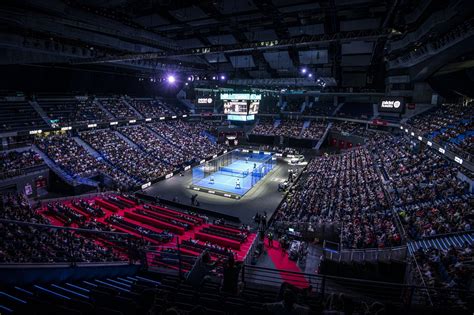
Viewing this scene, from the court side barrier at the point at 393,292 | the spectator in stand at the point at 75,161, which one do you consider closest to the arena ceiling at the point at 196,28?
the spectator in stand at the point at 75,161

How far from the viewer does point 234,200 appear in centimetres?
2595

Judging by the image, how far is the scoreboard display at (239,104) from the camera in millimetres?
30031

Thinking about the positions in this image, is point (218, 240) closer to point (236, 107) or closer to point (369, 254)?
point (369, 254)

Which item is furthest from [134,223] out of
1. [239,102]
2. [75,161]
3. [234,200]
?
[239,102]

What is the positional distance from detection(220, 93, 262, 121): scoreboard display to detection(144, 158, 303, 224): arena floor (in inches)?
324

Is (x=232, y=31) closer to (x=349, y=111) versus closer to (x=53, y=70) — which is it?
(x=53, y=70)

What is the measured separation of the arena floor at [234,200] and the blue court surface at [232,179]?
740 mm

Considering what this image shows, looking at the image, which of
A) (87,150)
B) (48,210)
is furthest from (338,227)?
(87,150)

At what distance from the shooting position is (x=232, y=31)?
2408 cm

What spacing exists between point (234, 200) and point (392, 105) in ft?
65.4

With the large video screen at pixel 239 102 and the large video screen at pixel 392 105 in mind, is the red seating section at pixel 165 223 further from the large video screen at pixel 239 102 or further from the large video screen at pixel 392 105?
the large video screen at pixel 392 105

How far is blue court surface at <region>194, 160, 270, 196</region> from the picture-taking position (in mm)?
27953

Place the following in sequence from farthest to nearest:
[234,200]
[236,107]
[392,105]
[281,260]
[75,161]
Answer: [236,107]
[392,105]
[75,161]
[234,200]
[281,260]

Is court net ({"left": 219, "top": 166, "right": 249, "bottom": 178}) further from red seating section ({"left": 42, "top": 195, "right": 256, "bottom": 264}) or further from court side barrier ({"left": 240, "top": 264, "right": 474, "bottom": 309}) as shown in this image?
court side barrier ({"left": 240, "top": 264, "right": 474, "bottom": 309})
